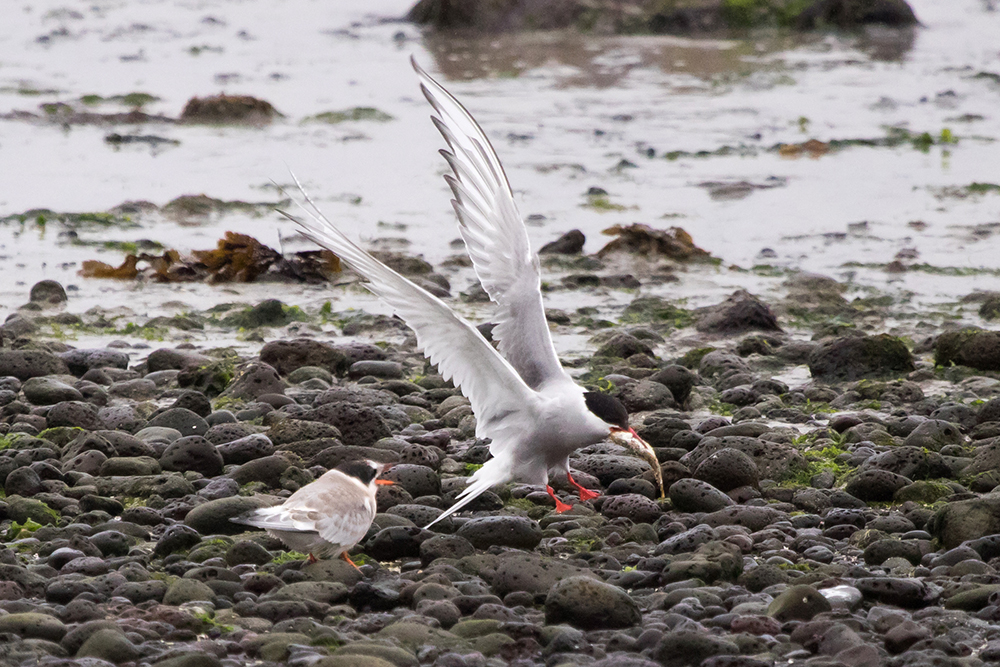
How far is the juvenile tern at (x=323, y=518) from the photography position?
564 cm

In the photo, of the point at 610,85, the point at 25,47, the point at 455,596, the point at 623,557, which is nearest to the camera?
the point at 455,596

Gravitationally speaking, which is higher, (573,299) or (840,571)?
(840,571)

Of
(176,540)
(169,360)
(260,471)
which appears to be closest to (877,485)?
(260,471)

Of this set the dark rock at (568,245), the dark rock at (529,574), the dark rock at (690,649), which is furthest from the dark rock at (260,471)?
the dark rock at (568,245)

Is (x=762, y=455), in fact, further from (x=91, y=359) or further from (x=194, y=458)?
(x=91, y=359)

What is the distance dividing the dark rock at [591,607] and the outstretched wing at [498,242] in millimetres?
1748

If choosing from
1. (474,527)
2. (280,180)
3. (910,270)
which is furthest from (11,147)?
(474,527)

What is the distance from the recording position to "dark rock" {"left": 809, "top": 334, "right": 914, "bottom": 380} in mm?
9008

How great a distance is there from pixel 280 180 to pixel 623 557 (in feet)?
31.9

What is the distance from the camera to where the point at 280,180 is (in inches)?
586

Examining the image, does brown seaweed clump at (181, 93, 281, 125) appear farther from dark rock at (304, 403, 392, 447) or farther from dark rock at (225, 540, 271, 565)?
dark rock at (225, 540, 271, 565)

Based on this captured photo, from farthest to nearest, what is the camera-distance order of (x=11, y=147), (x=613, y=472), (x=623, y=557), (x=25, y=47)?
(x=25, y=47) < (x=11, y=147) < (x=613, y=472) < (x=623, y=557)

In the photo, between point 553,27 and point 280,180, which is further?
point 553,27

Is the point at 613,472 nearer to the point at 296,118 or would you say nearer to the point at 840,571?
the point at 840,571
